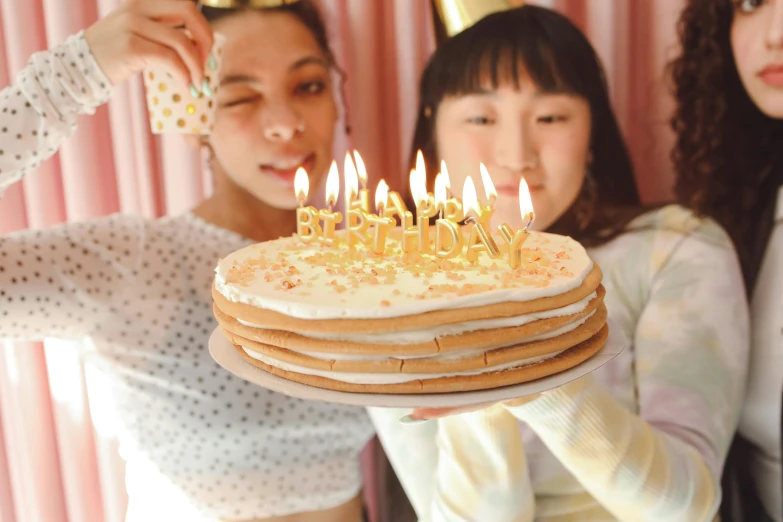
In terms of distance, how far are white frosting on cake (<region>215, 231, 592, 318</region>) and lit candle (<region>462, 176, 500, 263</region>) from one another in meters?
0.02

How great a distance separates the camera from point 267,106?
4.58 feet

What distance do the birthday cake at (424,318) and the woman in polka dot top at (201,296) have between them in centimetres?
50

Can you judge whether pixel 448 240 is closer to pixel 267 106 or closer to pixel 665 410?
pixel 665 410

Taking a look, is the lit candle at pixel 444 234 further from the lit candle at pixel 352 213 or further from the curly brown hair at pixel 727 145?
the curly brown hair at pixel 727 145

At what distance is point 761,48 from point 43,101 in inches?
57.6

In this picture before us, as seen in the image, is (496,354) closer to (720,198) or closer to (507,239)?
(507,239)

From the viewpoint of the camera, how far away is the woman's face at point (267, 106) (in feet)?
4.53

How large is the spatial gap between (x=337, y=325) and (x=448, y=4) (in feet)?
3.28

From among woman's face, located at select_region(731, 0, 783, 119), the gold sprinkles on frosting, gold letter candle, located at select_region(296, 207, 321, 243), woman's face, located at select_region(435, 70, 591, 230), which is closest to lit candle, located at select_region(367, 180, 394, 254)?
the gold sprinkles on frosting

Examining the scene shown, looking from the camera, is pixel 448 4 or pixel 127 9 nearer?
pixel 127 9

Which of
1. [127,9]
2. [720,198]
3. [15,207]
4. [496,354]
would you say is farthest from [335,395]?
[15,207]

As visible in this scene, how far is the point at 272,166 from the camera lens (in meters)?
1.42

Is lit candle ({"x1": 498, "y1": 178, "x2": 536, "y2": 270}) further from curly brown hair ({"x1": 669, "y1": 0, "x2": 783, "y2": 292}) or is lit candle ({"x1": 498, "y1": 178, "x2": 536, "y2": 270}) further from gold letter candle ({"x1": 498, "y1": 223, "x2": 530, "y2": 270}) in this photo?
curly brown hair ({"x1": 669, "y1": 0, "x2": 783, "y2": 292})

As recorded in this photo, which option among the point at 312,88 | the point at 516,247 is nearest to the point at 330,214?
the point at 516,247
